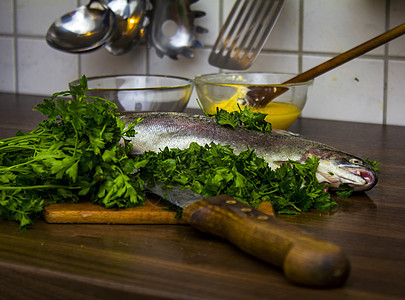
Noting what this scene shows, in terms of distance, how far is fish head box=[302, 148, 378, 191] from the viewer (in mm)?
791

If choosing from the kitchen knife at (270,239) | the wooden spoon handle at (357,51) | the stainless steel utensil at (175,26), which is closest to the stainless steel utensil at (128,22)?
the stainless steel utensil at (175,26)

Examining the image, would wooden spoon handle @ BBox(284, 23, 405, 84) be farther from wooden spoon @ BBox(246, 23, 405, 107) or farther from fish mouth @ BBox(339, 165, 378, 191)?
fish mouth @ BBox(339, 165, 378, 191)

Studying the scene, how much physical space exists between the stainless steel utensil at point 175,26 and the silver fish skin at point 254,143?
0.62 metres

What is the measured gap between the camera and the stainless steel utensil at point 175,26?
4.71 ft

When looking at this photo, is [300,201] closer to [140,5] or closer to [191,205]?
[191,205]

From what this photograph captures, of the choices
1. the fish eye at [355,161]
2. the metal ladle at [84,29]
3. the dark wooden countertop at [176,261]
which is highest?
the metal ladle at [84,29]

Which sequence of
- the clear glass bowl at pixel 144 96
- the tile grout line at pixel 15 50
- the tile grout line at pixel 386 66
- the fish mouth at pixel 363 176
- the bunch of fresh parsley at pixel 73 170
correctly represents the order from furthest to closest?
1. the tile grout line at pixel 15 50
2. the tile grout line at pixel 386 66
3. the clear glass bowl at pixel 144 96
4. the fish mouth at pixel 363 176
5. the bunch of fresh parsley at pixel 73 170

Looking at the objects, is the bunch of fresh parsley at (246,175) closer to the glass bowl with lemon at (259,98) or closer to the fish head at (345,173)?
the fish head at (345,173)

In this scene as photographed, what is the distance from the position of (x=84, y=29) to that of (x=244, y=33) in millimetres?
378

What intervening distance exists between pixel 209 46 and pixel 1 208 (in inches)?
35.1

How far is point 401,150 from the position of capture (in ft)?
3.61

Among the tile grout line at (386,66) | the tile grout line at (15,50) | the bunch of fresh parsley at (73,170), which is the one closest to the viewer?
the bunch of fresh parsley at (73,170)

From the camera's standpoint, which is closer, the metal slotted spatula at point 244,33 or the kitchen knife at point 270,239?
the kitchen knife at point 270,239

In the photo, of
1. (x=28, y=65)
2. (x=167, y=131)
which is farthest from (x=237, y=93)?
(x=28, y=65)
